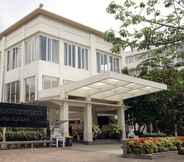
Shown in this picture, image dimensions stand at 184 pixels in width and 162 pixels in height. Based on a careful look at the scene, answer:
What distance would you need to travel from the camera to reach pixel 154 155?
47.4 ft

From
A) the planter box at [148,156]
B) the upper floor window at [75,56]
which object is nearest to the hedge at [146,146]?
the planter box at [148,156]

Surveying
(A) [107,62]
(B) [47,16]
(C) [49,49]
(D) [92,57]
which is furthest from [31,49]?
(A) [107,62]

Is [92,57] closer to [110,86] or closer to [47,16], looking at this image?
[47,16]

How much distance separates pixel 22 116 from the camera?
63.1ft

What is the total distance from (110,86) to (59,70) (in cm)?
619

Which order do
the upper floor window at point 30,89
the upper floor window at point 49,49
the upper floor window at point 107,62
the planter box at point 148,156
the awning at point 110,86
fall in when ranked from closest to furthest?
the planter box at point 148,156
the awning at point 110,86
the upper floor window at point 30,89
the upper floor window at point 49,49
the upper floor window at point 107,62

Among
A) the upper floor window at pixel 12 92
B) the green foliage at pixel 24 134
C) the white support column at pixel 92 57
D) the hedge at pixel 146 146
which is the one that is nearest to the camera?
the hedge at pixel 146 146

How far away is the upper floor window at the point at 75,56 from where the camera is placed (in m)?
27.0

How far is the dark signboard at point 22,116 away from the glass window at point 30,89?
15.0 ft

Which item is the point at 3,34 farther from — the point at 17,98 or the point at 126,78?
the point at 126,78

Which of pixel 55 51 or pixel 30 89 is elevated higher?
pixel 55 51

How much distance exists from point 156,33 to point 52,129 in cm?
1391

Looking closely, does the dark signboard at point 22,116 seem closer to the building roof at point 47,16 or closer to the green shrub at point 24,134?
the green shrub at point 24,134

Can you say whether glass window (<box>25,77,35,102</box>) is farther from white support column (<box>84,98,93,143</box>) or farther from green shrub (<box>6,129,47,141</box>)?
white support column (<box>84,98,93,143</box>)
